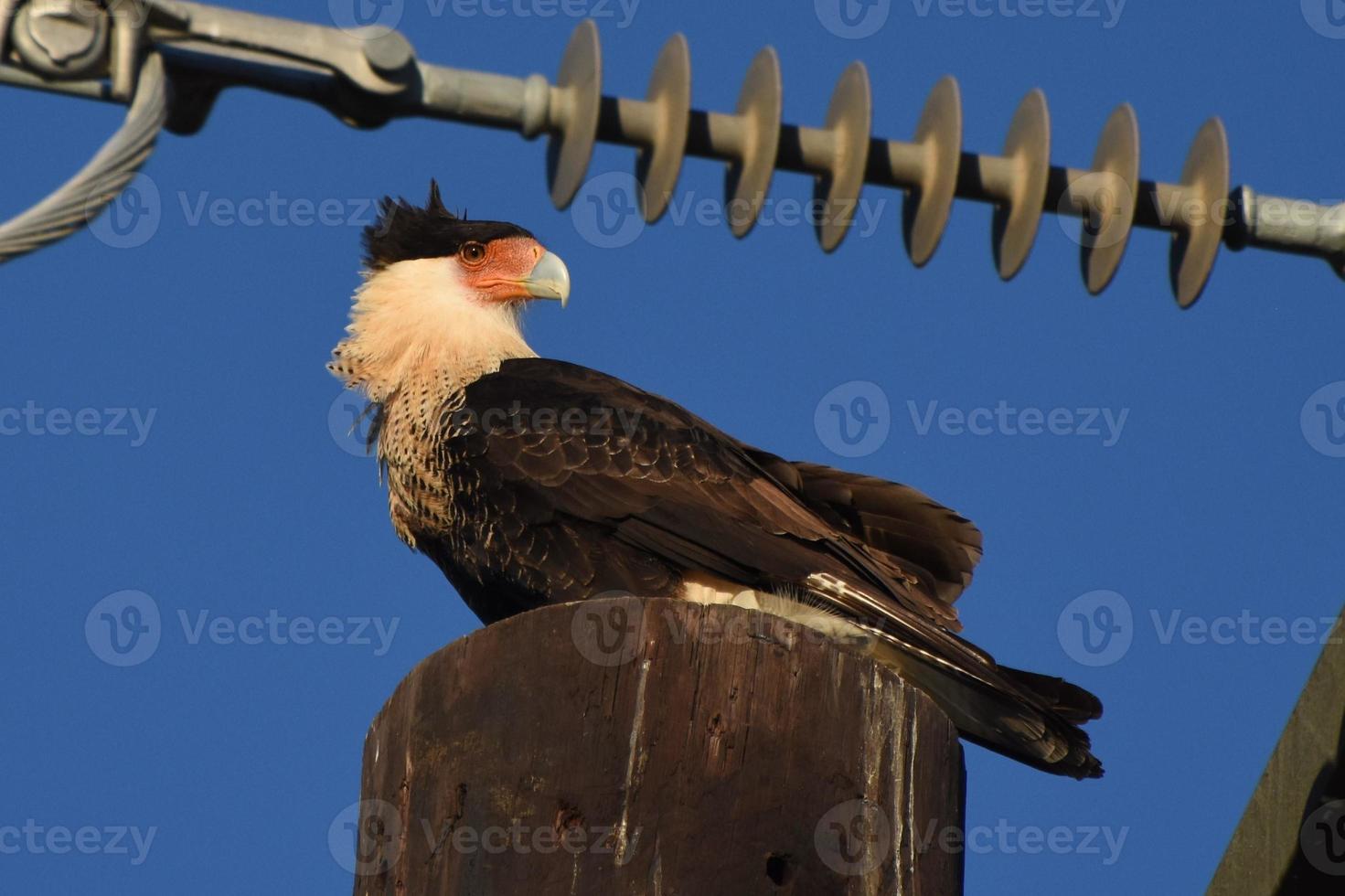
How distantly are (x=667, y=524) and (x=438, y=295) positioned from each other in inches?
76.1

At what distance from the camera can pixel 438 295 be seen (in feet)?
27.3

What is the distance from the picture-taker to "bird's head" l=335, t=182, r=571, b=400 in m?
7.98

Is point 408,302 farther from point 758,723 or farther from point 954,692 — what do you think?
point 758,723

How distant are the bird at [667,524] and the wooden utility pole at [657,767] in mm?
2199

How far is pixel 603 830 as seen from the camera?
4.03m

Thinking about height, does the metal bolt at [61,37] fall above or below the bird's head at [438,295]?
below

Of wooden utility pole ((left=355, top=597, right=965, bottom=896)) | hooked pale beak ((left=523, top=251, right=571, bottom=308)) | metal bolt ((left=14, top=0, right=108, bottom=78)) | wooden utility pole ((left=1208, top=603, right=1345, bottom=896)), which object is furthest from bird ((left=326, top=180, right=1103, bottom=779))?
metal bolt ((left=14, top=0, right=108, bottom=78))

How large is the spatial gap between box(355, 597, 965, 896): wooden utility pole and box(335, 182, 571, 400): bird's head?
3507 mm

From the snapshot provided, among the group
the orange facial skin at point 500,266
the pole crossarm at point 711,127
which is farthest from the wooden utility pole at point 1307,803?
the orange facial skin at point 500,266

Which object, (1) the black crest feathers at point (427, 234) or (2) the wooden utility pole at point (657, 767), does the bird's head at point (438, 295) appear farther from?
(2) the wooden utility pole at point (657, 767)

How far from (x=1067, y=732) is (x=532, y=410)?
239cm

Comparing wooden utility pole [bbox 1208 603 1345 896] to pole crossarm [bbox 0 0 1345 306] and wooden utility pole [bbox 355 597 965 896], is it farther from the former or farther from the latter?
pole crossarm [bbox 0 0 1345 306]

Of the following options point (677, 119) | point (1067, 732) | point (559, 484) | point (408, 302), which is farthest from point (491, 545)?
point (677, 119)

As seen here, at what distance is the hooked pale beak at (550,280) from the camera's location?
835 cm
